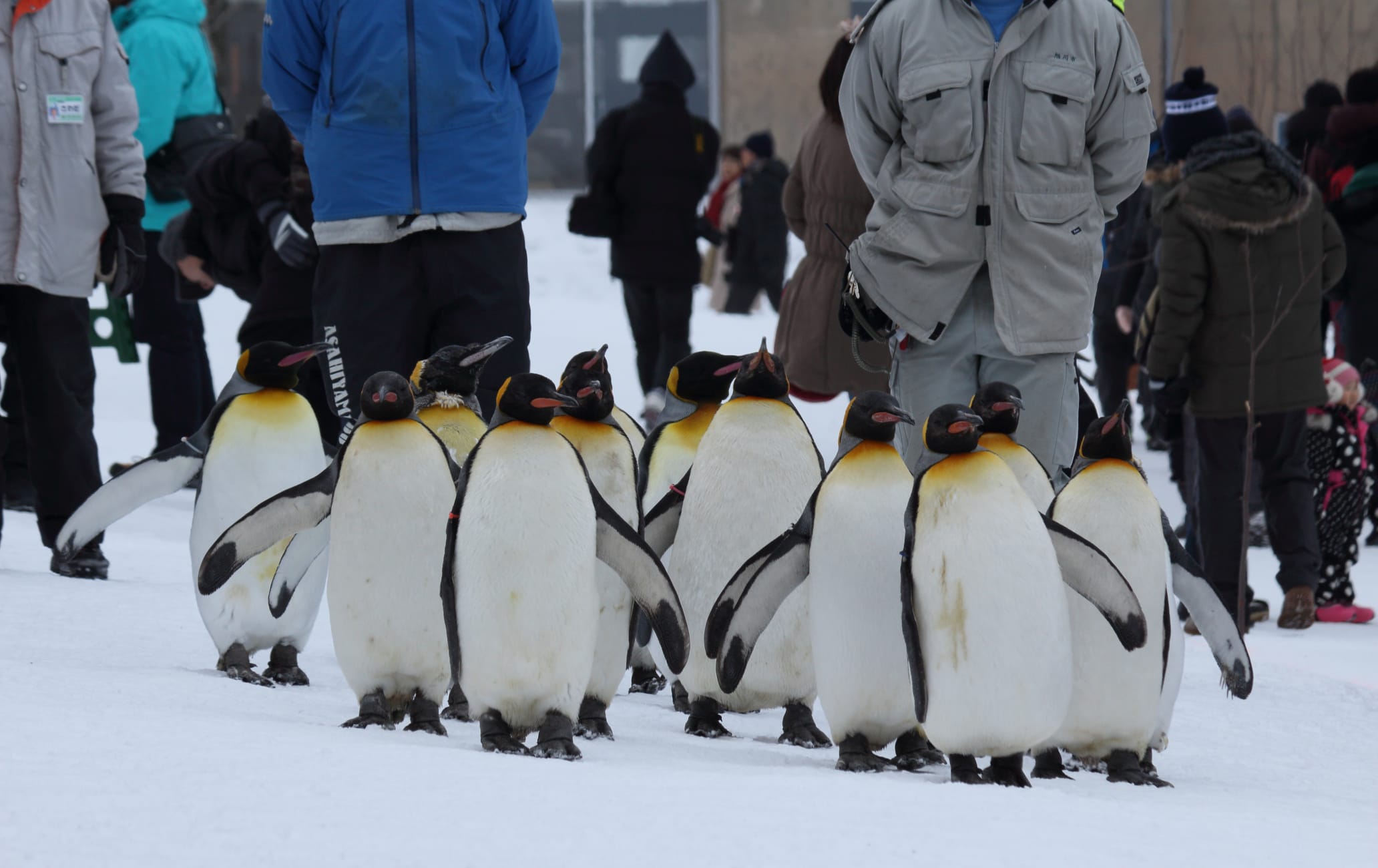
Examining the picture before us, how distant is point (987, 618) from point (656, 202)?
257 inches

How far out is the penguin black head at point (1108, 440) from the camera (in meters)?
3.78

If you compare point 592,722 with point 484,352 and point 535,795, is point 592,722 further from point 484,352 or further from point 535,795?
point 535,795

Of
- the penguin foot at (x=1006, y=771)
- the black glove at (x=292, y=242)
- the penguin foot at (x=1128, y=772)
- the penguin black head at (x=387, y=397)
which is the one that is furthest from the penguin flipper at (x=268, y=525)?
the black glove at (x=292, y=242)

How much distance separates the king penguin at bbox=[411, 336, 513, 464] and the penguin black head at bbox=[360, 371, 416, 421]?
43 centimetres

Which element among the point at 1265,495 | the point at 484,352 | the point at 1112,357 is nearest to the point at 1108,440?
the point at 484,352

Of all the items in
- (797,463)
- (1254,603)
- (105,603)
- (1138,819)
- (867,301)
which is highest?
(867,301)

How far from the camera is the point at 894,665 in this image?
11.6 feet

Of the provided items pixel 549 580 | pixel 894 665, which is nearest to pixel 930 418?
pixel 894 665

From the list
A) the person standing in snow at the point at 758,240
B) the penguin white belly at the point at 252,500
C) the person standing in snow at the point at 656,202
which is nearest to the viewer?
the penguin white belly at the point at 252,500

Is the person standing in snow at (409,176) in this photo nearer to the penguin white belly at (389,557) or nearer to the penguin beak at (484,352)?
the penguin beak at (484,352)

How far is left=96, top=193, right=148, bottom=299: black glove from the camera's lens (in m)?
5.76

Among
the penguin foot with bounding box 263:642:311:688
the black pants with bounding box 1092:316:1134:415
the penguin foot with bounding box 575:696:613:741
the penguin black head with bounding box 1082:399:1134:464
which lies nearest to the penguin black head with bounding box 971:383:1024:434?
the penguin black head with bounding box 1082:399:1134:464

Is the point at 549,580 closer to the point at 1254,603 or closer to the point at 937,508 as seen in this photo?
the point at 937,508

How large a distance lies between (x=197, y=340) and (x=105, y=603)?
2.88 metres
